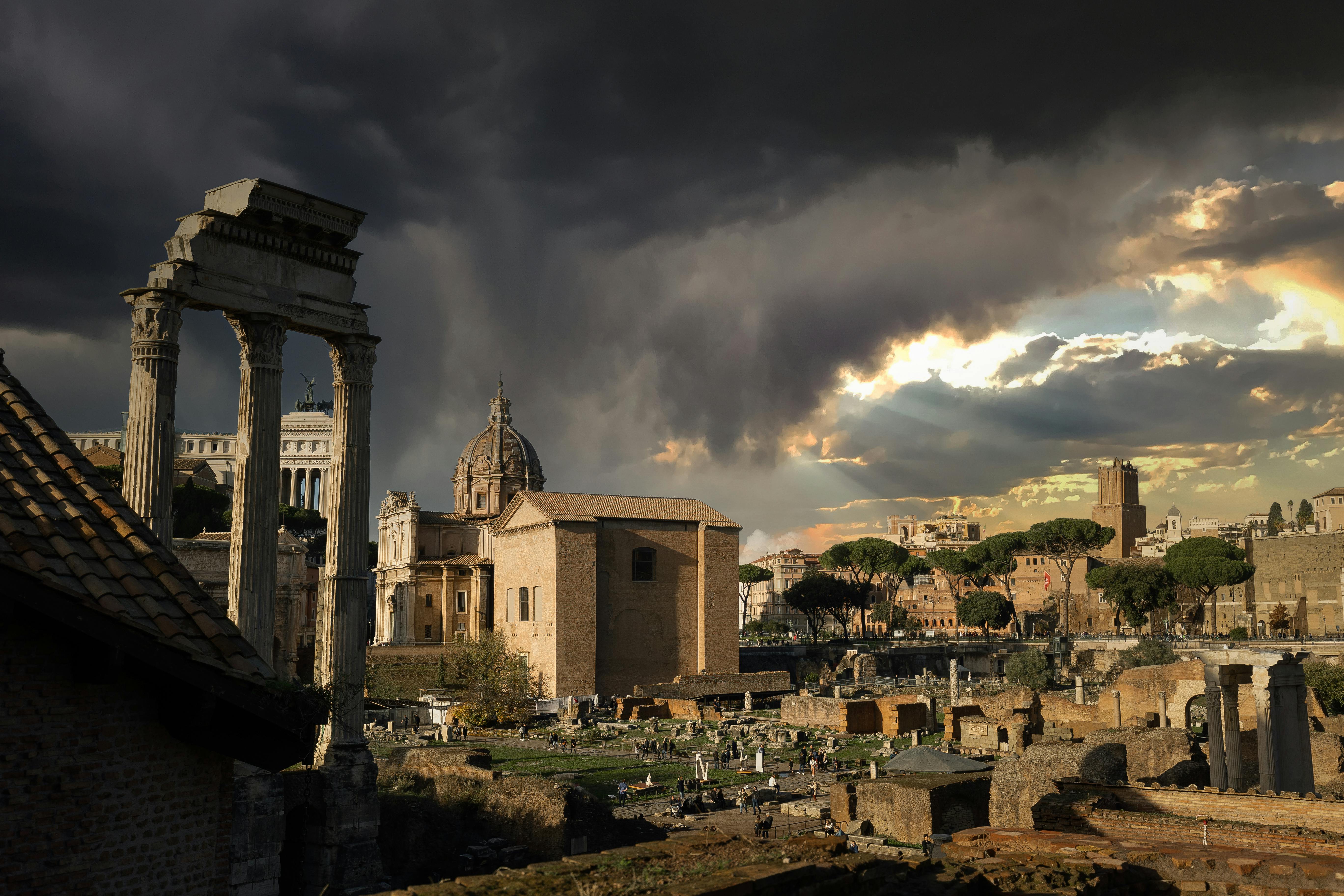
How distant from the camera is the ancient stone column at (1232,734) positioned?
16906 mm

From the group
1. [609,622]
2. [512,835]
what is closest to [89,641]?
[512,835]

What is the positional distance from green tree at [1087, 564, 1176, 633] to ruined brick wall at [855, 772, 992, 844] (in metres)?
48.1

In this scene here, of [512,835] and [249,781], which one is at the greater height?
[249,781]

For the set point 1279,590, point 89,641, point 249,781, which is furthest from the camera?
point 1279,590

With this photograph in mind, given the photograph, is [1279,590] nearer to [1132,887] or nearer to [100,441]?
[1132,887]

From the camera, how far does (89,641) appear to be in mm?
3504

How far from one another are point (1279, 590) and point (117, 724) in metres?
83.8

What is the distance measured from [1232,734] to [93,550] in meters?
18.1

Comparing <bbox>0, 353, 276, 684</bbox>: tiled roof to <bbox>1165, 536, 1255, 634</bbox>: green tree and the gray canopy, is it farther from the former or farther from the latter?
<bbox>1165, 536, 1255, 634</bbox>: green tree

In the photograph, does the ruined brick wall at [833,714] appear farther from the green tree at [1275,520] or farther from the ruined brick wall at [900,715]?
the green tree at [1275,520]

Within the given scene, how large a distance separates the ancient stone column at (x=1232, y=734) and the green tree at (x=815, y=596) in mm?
50918

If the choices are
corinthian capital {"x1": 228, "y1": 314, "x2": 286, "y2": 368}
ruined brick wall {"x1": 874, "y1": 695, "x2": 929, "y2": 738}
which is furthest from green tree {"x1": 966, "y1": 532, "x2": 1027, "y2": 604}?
corinthian capital {"x1": 228, "y1": 314, "x2": 286, "y2": 368}

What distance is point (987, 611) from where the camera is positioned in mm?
73188

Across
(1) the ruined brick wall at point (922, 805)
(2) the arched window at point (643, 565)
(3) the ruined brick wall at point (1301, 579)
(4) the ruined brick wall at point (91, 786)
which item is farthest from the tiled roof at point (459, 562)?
(3) the ruined brick wall at point (1301, 579)
